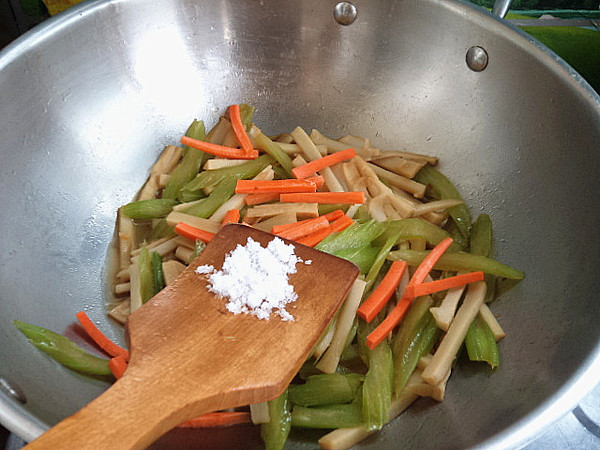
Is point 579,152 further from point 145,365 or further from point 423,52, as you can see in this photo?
point 145,365

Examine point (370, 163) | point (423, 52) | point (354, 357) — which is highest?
point (423, 52)

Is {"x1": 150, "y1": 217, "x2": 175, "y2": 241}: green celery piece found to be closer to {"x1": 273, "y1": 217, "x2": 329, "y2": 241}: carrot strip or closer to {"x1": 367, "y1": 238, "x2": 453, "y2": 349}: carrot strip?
{"x1": 273, "y1": 217, "x2": 329, "y2": 241}: carrot strip

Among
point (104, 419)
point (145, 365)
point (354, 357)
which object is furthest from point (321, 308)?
point (104, 419)

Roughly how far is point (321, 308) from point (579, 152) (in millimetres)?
913

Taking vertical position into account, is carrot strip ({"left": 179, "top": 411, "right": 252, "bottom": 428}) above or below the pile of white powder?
below

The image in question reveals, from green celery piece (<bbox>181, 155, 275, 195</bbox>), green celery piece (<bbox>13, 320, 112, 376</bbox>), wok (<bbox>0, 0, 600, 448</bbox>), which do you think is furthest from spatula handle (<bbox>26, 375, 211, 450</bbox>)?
green celery piece (<bbox>181, 155, 275, 195</bbox>)

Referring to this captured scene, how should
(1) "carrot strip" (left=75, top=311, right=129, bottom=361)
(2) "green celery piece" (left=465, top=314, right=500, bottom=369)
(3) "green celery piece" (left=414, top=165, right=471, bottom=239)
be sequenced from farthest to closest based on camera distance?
(3) "green celery piece" (left=414, top=165, right=471, bottom=239) → (1) "carrot strip" (left=75, top=311, right=129, bottom=361) → (2) "green celery piece" (left=465, top=314, right=500, bottom=369)

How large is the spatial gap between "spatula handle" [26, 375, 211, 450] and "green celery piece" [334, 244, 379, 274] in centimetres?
69

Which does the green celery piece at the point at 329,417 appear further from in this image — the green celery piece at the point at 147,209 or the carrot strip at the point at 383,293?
the green celery piece at the point at 147,209

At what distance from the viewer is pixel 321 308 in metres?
1.40

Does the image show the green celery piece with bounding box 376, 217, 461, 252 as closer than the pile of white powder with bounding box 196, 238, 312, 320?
No

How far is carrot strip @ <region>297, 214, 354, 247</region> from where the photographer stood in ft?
5.76

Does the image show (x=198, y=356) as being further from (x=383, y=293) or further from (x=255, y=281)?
(x=383, y=293)

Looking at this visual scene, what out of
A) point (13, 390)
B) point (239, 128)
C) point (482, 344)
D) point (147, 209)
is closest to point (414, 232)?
point (482, 344)
